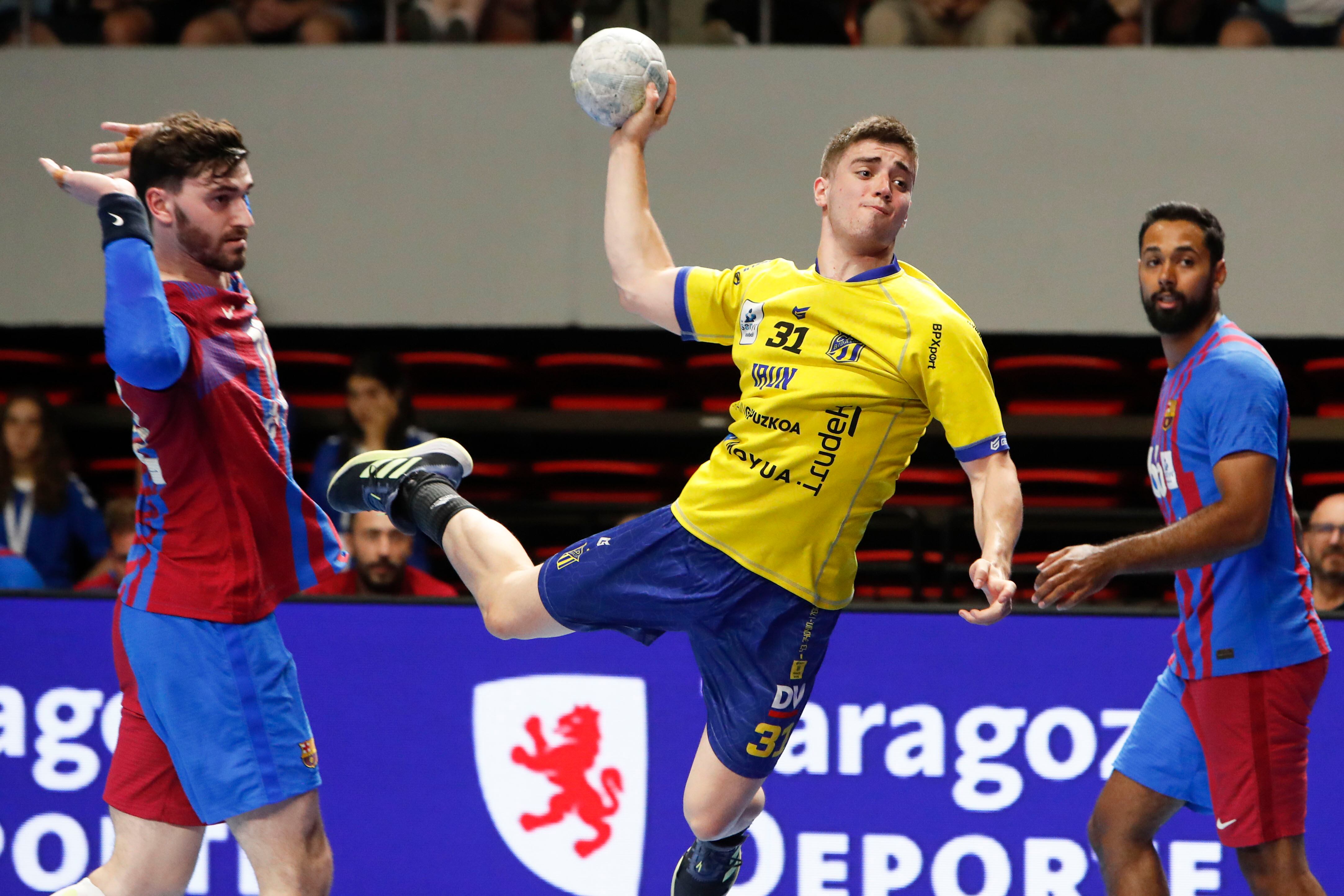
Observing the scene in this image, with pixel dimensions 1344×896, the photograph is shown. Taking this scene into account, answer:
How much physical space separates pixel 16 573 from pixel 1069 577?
4205 millimetres

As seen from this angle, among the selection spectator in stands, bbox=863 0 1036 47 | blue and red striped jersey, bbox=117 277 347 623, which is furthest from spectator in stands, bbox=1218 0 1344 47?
blue and red striped jersey, bbox=117 277 347 623

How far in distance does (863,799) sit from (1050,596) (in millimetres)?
1777

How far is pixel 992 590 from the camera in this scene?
3.18 meters

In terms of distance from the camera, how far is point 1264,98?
289 inches

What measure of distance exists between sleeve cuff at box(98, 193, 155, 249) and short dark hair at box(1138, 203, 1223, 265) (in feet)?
8.28

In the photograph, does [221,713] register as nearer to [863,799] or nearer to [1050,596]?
[1050,596]

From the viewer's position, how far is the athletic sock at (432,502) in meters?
4.03

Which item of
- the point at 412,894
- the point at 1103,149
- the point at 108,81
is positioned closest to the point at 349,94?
the point at 108,81

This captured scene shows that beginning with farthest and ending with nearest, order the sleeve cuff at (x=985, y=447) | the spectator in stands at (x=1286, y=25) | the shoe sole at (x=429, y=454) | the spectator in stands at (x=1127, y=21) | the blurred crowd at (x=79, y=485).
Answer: the spectator in stands at (x=1127, y=21)
the spectator in stands at (x=1286, y=25)
the blurred crowd at (x=79, y=485)
the shoe sole at (x=429, y=454)
the sleeve cuff at (x=985, y=447)

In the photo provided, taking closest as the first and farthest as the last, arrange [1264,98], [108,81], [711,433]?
[1264,98], [108,81], [711,433]

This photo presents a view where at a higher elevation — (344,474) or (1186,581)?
(344,474)

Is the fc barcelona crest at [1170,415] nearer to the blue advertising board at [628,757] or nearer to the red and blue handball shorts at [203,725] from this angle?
the blue advertising board at [628,757]

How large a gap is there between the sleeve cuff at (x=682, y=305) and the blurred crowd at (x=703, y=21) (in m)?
4.00

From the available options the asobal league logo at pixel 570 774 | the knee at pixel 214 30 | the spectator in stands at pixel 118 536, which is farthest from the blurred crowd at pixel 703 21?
the asobal league logo at pixel 570 774
